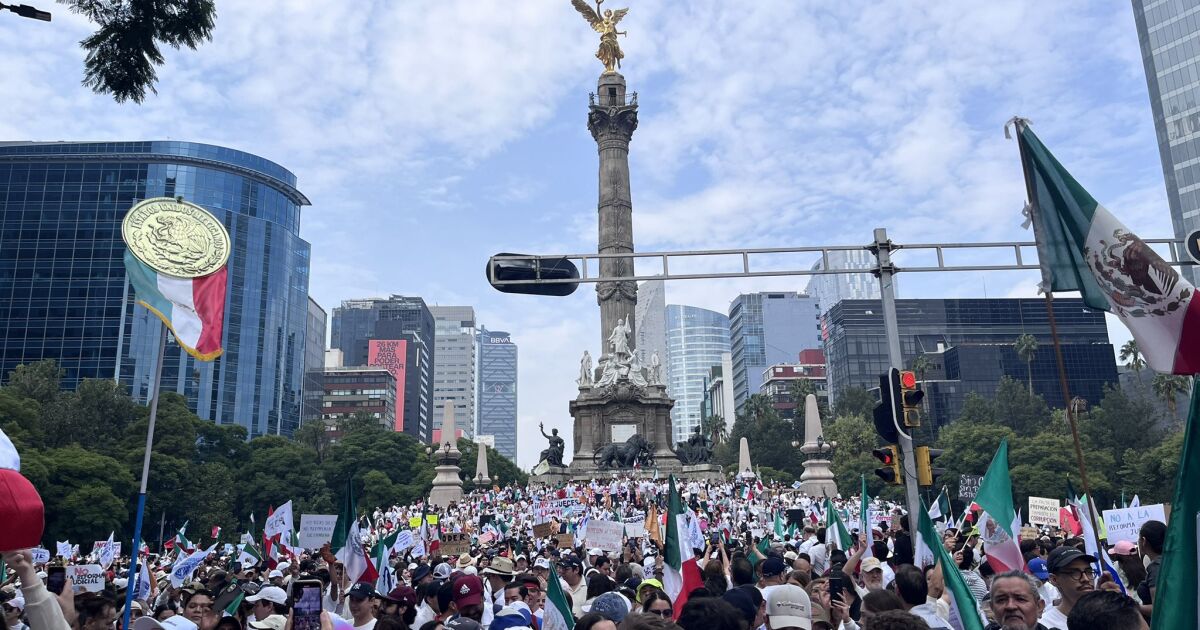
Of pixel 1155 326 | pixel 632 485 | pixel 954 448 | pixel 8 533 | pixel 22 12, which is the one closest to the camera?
pixel 8 533

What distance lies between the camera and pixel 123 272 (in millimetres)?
100875

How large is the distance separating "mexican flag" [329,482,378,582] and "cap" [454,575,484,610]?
418 cm

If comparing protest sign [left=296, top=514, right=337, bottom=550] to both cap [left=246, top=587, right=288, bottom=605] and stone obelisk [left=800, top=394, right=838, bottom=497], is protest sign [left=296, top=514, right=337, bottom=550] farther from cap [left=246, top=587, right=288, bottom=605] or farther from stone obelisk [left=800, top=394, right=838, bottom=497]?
stone obelisk [left=800, top=394, right=838, bottom=497]

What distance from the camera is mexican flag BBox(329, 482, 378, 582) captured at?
448 inches

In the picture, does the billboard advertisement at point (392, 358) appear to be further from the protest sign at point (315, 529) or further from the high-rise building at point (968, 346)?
the protest sign at point (315, 529)

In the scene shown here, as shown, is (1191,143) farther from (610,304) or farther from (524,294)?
(524,294)

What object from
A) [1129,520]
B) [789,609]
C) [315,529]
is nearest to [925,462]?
[1129,520]

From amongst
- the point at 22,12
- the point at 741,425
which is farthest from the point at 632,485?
the point at 741,425

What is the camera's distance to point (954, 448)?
225 ft

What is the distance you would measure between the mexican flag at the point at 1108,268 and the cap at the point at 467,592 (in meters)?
4.88

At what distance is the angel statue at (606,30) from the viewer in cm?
6894

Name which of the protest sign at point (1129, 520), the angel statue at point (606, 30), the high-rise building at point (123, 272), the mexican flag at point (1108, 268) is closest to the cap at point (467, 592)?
the mexican flag at point (1108, 268)

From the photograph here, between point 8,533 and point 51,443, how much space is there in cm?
6021

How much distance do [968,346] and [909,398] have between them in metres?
102
